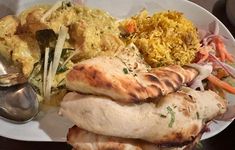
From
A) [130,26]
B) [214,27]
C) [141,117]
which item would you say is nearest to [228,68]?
[214,27]

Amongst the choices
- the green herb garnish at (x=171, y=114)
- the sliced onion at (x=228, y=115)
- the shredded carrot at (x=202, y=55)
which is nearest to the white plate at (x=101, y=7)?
the sliced onion at (x=228, y=115)

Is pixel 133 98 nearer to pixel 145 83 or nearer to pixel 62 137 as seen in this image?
pixel 145 83

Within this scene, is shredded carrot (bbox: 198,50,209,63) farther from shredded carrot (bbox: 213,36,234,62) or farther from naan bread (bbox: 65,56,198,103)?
naan bread (bbox: 65,56,198,103)

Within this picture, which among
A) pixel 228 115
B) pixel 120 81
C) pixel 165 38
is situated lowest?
pixel 228 115

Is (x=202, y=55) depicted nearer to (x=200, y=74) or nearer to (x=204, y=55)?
(x=204, y=55)

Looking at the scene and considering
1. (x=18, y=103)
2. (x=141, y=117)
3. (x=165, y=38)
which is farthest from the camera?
(x=165, y=38)

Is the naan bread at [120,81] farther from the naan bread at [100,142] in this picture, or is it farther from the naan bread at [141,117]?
the naan bread at [100,142]
